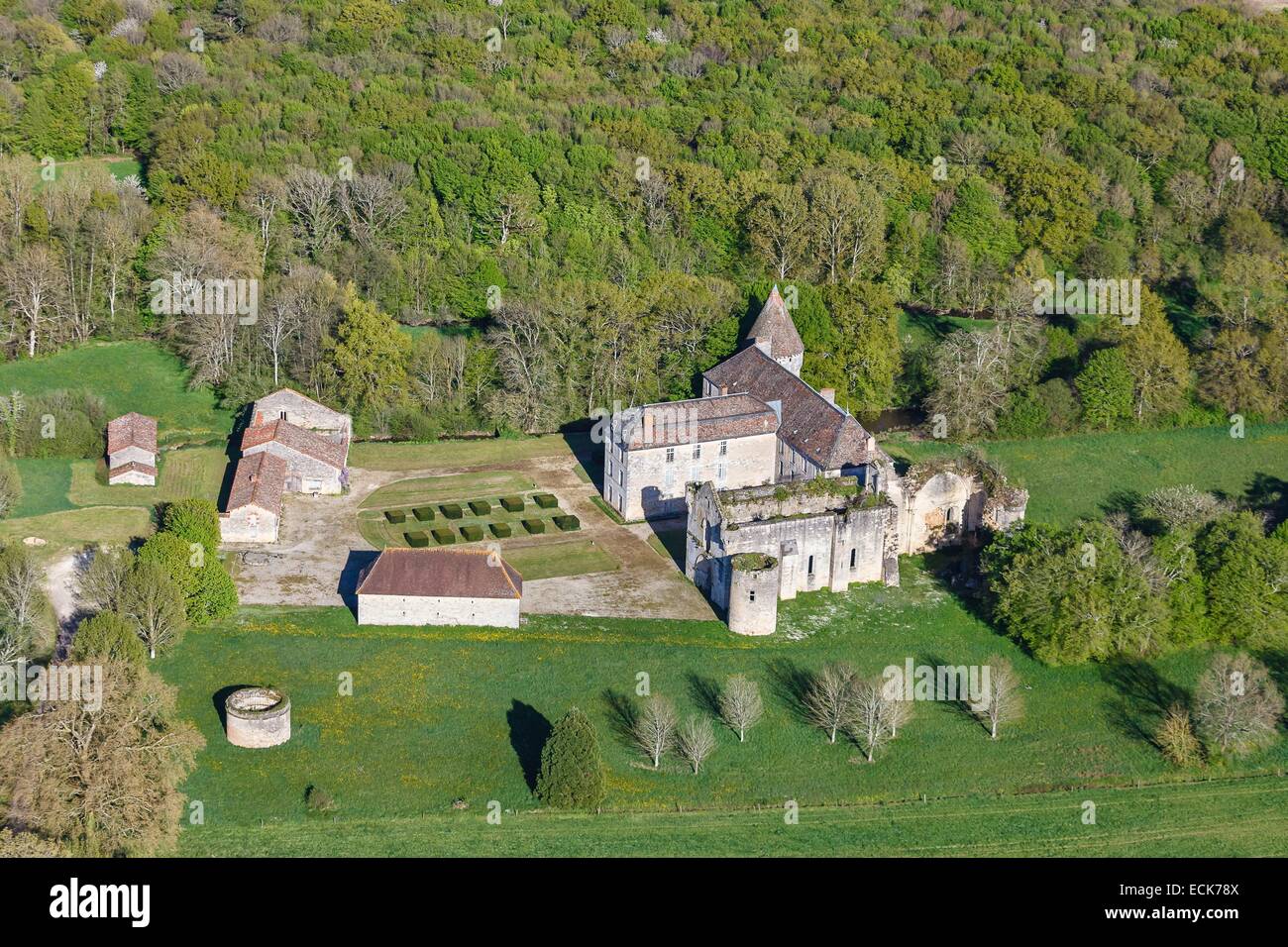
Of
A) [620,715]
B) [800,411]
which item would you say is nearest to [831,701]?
[620,715]

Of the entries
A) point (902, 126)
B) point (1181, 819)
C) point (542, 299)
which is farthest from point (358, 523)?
point (902, 126)

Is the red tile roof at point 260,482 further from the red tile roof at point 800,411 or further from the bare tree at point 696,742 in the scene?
the red tile roof at point 800,411

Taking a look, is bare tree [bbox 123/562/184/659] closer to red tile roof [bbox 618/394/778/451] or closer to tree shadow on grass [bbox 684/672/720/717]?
tree shadow on grass [bbox 684/672/720/717]

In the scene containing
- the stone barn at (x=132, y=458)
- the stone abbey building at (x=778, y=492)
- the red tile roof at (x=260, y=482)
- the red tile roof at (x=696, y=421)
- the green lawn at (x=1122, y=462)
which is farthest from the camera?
the green lawn at (x=1122, y=462)

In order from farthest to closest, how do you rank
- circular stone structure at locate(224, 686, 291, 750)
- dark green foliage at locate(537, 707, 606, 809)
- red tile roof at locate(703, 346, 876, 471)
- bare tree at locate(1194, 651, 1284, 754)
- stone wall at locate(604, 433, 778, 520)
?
stone wall at locate(604, 433, 778, 520), red tile roof at locate(703, 346, 876, 471), bare tree at locate(1194, 651, 1284, 754), circular stone structure at locate(224, 686, 291, 750), dark green foliage at locate(537, 707, 606, 809)

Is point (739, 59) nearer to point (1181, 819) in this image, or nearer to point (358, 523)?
point (358, 523)

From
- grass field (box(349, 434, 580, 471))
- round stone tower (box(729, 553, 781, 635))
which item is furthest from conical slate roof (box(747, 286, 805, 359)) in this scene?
round stone tower (box(729, 553, 781, 635))

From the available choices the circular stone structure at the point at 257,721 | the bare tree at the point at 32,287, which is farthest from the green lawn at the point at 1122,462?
the bare tree at the point at 32,287

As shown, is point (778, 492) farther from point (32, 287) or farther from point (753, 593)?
point (32, 287)
